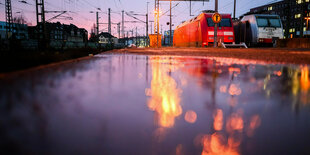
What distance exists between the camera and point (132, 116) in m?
1.40

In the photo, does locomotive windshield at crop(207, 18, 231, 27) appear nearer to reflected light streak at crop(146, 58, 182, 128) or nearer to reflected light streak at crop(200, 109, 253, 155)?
reflected light streak at crop(146, 58, 182, 128)

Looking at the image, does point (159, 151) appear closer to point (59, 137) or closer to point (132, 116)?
point (132, 116)

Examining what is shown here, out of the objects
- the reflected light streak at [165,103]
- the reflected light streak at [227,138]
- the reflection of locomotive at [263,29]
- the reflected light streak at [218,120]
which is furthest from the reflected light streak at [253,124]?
the reflection of locomotive at [263,29]

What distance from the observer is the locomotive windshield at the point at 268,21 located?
62.7ft

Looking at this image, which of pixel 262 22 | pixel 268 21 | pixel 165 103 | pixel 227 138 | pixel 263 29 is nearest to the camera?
pixel 227 138

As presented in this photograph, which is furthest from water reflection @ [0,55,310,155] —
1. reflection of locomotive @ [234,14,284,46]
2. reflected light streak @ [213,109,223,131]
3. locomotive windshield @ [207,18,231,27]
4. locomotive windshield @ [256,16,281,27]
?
locomotive windshield @ [256,16,281,27]

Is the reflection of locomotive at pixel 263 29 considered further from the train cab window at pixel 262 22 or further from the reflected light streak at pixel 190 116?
the reflected light streak at pixel 190 116

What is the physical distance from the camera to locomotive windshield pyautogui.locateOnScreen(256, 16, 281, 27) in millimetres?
19125

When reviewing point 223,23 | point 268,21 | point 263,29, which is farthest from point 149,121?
point 268,21

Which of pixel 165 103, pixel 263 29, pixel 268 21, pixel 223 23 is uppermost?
pixel 268 21

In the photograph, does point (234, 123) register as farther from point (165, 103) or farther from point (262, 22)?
point (262, 22)

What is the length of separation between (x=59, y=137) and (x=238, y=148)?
0.89 m

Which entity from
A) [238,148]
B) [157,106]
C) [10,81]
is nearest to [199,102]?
[157,106]

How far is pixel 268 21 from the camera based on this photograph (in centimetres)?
1939
